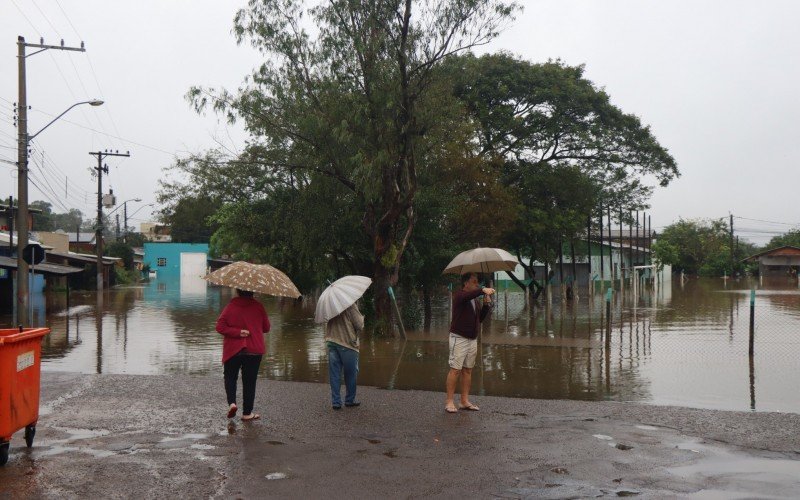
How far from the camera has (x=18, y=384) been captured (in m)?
7.00

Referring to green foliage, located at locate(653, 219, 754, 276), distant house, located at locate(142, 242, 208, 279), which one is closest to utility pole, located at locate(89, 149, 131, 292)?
distant house, located at locate(142, 242, 208, 279)

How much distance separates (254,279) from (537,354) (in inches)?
390

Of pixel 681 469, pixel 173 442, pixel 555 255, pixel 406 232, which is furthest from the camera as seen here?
pixel 555 255

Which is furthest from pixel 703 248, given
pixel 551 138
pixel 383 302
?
pixel 383 302

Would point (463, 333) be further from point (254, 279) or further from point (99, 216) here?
point (99, 216)

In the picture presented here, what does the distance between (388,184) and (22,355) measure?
44.3 feet

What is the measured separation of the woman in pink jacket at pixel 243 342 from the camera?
879 cm

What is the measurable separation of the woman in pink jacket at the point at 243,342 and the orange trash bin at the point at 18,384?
1.99 metres

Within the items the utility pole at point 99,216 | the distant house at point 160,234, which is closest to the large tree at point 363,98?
the utility pole at point 99,216

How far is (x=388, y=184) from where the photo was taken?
19984 millimetres

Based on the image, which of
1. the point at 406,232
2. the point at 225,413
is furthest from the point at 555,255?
the point at 225,413

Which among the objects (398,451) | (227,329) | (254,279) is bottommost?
(398,451)

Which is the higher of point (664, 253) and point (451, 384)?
point (664, 253)

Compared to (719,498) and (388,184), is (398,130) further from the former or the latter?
(719,498)
